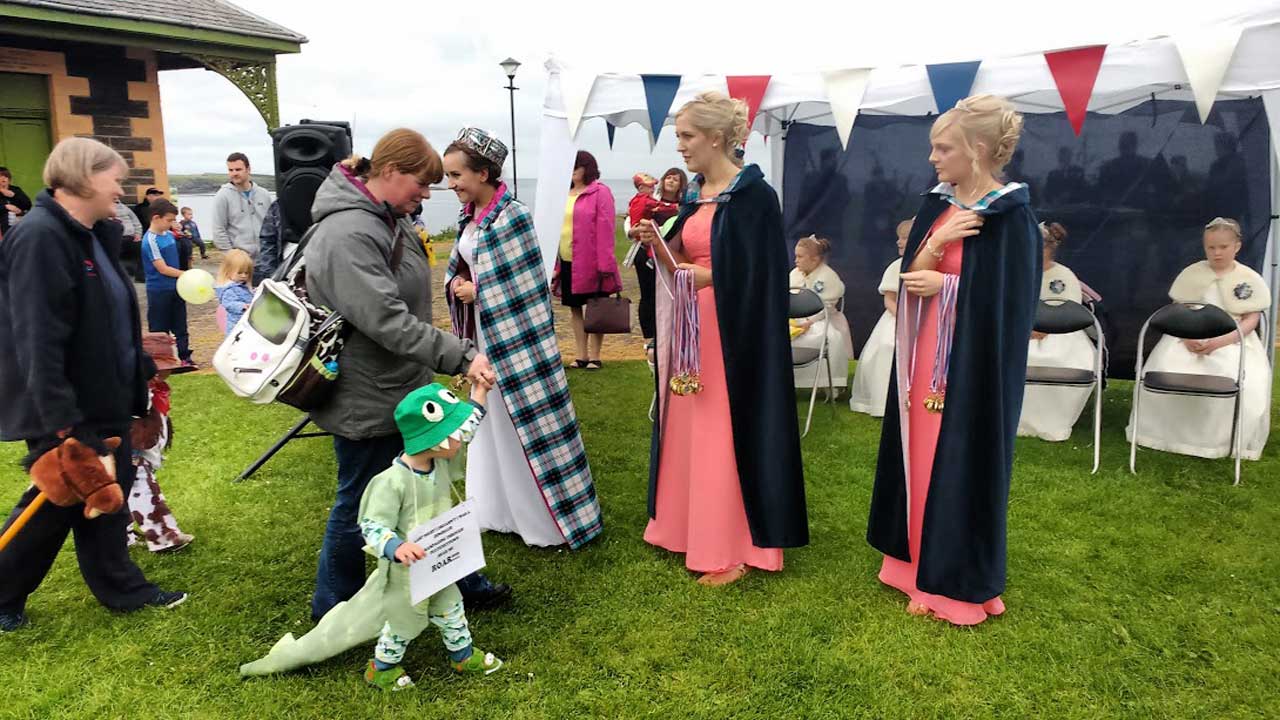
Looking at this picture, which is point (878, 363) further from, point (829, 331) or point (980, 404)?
point (980, 404)

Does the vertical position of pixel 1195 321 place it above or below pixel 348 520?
above

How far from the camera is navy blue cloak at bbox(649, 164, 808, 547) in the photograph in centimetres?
321

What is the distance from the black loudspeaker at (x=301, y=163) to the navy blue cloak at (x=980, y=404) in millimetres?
3572

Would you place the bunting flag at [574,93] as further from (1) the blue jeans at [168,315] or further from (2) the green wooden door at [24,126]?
(2) the green wooden door at [24,126]

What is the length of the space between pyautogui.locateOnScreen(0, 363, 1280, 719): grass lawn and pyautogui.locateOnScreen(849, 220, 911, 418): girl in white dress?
1647 mm

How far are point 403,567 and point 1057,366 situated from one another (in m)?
4.57

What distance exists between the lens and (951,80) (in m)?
4.74

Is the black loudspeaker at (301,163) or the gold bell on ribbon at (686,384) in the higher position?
the black loudspeaker at (301,163)

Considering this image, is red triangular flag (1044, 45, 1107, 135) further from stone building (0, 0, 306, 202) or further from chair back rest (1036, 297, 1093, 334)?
stone building (0, 0, 306, 202)

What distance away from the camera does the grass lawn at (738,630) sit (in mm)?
2709

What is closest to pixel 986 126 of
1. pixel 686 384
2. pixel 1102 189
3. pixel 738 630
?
pixel 686 384

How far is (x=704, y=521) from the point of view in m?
3.47

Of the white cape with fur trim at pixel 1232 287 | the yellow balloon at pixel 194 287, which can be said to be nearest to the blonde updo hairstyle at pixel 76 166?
the yellow balloon at pixel 194 287

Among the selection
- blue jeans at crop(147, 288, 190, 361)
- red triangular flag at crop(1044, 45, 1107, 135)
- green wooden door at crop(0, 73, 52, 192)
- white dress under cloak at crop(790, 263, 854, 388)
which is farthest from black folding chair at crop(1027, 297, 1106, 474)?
green wooden door at crop(0, 73, 52, 192)
